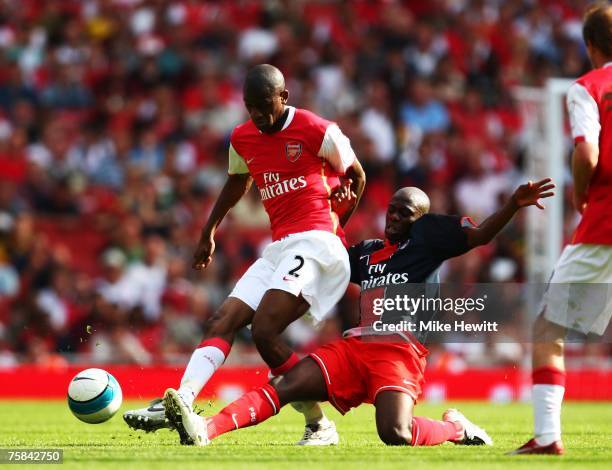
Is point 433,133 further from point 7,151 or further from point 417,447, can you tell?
point 417,447

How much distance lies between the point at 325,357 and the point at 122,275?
352 inches

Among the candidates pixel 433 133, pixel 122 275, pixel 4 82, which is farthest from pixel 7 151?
pixel 433 133

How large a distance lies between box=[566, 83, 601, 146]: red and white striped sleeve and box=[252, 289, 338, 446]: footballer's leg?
2207 mm

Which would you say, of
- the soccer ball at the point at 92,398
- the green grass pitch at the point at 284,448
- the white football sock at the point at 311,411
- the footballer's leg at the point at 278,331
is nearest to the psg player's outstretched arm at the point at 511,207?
the footballer's leg at the point at 278,331

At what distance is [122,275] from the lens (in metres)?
16.1

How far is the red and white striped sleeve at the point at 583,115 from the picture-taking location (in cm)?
618

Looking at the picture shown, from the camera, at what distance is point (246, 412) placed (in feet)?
23.6

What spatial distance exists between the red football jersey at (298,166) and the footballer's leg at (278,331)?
54 cm

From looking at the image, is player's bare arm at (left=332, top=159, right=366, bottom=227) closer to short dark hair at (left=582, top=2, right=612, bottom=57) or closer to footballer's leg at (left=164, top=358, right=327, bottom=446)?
footballer's leg at (left=164, top=358, right=327, bottom=446)

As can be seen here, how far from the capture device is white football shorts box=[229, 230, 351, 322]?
758 centimetres

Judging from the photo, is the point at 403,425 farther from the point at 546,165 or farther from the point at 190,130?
the point at 190,130

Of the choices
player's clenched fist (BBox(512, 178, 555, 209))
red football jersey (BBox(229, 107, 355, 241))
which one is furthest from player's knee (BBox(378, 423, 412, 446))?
player's clenched fist (BBox(512, 178, 555, 209))

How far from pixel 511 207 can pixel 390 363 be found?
4.23ft

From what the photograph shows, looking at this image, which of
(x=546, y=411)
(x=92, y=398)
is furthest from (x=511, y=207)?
(x=92, y=398)
